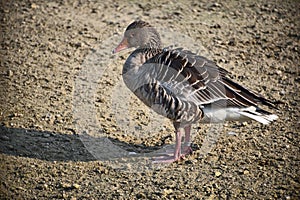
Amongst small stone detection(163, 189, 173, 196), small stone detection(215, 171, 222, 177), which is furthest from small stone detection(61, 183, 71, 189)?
small stone detection(215, 171, 222, 177)

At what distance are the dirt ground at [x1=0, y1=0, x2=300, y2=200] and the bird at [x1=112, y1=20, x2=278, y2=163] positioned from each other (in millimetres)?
608

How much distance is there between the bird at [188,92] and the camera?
6875mm

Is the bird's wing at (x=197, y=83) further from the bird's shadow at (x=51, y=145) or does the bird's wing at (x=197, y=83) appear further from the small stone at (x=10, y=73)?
the small stone at (x=10, y=73)

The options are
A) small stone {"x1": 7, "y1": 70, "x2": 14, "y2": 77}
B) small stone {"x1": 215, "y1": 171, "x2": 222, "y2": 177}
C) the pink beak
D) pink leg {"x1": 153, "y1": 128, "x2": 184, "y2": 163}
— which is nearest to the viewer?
small stone {"x1": 215, "y1": 171, "x2": 222, "y2": 177}

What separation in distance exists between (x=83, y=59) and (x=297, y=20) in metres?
4.50

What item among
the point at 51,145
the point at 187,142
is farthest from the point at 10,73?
the point at 187,142

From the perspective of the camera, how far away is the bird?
22.6ft

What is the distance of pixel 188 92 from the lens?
6.89 m

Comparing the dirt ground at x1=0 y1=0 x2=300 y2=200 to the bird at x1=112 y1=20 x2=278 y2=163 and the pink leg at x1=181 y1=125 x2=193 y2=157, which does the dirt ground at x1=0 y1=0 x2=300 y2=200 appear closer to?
the pink leg at x1=181 y1=125 x2=193 y2=157

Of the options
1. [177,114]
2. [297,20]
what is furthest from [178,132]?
[297,20]

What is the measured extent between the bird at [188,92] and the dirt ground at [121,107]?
0.61 meters

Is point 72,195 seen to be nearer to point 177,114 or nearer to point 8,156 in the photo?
point 8,156

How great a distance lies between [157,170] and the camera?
699 cm

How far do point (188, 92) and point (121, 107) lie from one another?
1.69 m
